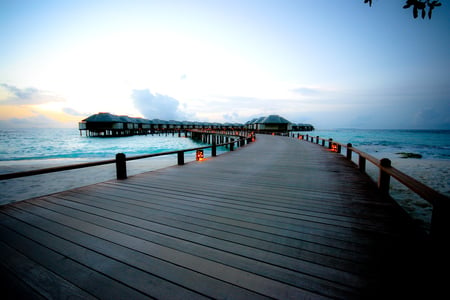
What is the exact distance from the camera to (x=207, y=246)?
2326mm

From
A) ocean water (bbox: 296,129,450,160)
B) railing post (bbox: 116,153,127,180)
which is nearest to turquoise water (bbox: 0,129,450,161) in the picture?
ocean water (bbox: 296,129,450,160)

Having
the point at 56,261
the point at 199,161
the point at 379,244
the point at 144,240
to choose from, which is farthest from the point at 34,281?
the point at 199,161

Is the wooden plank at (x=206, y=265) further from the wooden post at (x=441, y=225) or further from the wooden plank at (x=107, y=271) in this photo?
the wooden post at (x=441, y=225)

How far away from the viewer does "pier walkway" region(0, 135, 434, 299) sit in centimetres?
172

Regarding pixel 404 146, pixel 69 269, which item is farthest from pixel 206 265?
pixel 404 146

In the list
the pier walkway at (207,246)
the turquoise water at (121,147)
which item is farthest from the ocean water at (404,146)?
the pier walkway at (207,246)

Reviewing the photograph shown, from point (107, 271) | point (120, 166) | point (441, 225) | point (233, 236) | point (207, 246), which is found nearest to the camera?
point (441, 225)

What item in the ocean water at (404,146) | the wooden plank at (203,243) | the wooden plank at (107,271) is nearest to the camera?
the wooden plank at (107,271)

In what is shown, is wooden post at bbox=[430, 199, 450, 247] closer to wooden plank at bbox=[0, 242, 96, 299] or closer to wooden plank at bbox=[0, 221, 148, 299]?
wooden plank at bbox=[0, 221, 148, 299]

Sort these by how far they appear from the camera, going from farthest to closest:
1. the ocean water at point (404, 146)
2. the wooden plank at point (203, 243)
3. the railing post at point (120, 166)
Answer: the ocean water at point (404, 146) → the railing post at point (120, 166) → the wooden plank at point (203, 243)

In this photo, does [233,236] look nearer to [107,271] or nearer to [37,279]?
[107,271]

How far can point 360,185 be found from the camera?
4.95 m

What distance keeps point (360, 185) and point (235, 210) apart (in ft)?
11.7

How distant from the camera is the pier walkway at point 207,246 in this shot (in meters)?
1.72
